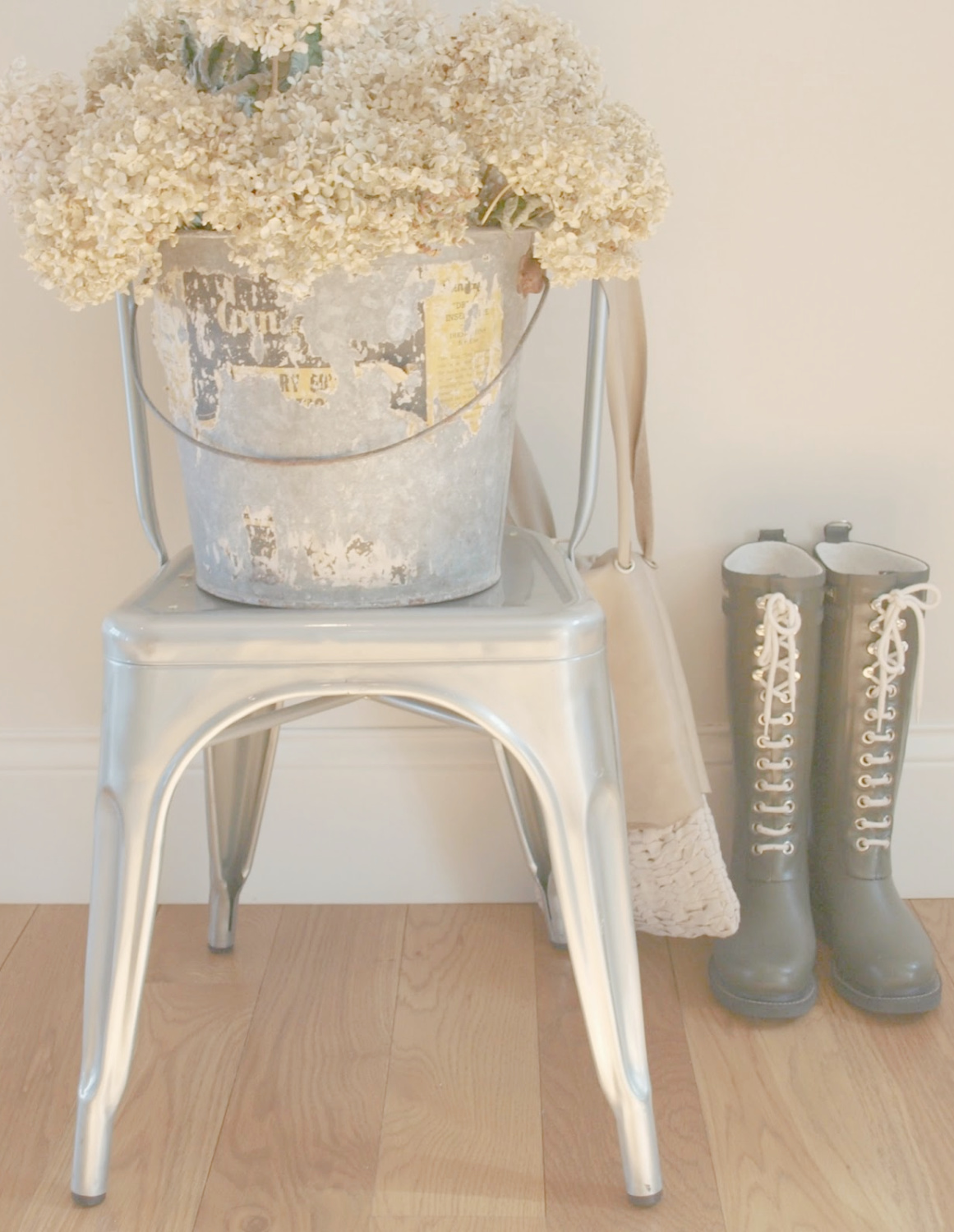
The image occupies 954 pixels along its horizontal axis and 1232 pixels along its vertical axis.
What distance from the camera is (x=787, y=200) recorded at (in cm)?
115

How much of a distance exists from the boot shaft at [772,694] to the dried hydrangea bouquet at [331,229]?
332mm

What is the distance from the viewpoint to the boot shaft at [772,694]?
1.12m

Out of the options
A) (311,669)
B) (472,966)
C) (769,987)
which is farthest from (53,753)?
(769,987)

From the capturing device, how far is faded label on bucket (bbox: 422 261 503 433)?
2.60ft

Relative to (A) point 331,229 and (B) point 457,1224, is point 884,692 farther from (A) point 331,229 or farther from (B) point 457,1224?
(A) point 331,229

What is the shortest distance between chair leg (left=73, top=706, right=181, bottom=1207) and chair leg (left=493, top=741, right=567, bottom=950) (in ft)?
1.24

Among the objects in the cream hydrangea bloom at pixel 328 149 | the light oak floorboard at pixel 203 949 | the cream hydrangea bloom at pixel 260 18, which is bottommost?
the light oak floorboard at pixel 203 949

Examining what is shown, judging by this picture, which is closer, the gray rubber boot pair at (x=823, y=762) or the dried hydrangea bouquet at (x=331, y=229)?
the dried hydrangea bouquet at (x=331, y=229)

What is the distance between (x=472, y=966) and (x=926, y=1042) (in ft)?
1.37

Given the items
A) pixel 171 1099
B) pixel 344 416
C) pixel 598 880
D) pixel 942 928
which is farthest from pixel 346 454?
pixel 942 928

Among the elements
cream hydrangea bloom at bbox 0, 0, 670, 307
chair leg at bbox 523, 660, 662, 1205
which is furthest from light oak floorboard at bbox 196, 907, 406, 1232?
cream hydrangea bloom at bbox 0, 0, 670, 307

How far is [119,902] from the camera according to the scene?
2.74 ft

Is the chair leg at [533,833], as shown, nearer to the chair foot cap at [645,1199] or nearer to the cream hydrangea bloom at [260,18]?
the chair foot cap at [645,1199]

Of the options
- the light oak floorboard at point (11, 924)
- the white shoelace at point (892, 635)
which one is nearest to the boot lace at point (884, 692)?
the white shoelace at point (892, 635)
